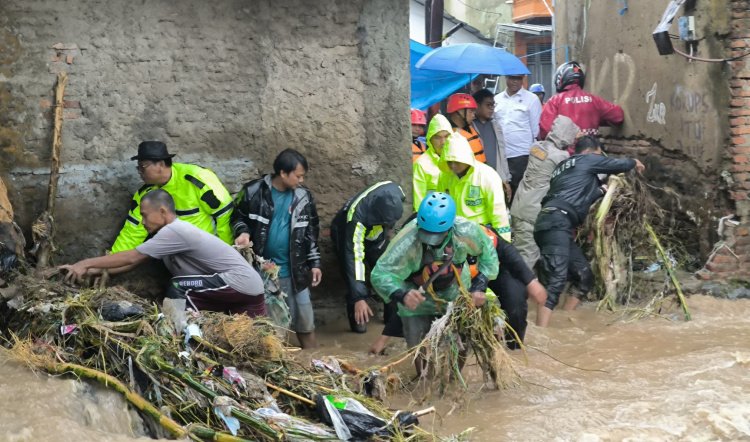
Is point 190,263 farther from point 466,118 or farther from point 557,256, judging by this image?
point 466,118

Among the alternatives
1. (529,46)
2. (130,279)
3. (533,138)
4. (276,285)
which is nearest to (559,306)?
(533,138)

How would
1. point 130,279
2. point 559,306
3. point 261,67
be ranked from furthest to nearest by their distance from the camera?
1. point 559,306
2. point 261,67
3. point 130,279

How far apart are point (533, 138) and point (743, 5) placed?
2.68 m

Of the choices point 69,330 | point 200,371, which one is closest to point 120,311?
point 69,330

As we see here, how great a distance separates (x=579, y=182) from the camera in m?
8.93

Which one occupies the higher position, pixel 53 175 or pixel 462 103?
pixel 462 103

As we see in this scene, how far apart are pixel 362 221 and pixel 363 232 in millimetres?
87

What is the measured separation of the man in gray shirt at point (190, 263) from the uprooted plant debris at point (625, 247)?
3.77 m

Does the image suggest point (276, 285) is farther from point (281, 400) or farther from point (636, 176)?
point (636, 176)

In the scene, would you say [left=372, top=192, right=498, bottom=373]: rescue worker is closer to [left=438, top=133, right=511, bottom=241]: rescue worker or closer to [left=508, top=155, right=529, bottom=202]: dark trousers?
[left=438, top=133, right=511, bottom=241]: rescue worker

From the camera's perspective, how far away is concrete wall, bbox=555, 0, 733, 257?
9.95 metres

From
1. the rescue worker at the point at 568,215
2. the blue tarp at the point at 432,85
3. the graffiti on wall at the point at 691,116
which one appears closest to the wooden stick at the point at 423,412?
the rescue worker at the point at 568,215

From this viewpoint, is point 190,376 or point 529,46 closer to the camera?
point 190,376

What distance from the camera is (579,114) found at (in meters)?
11.3
